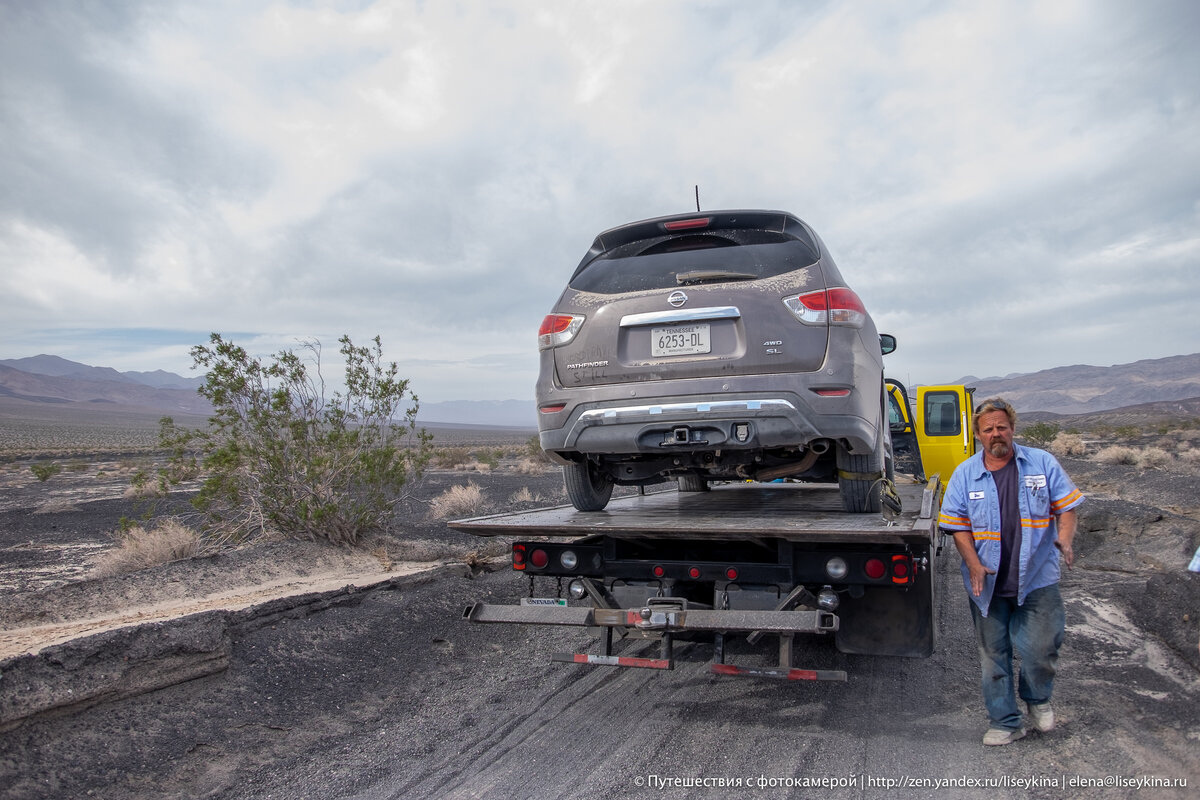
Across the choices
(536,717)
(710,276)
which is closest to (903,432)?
(710,276)

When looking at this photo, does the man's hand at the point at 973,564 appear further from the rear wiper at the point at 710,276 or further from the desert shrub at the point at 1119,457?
the desert shrub at the point at 1119,457

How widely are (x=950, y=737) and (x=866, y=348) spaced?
2112 mm

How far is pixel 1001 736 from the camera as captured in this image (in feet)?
12.8

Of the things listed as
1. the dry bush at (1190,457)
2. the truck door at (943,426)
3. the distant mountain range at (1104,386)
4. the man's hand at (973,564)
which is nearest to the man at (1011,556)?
the man's hand at (973,564)

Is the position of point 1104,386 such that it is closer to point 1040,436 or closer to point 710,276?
point 1040,436

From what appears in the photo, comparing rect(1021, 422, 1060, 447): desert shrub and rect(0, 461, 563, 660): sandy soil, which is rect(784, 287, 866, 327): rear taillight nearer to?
rect(0, 461, 563, 660): sandy soil

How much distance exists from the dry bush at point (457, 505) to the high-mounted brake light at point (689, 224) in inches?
400

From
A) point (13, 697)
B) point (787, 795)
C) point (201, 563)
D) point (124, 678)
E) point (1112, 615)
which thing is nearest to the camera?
point (787, 795)

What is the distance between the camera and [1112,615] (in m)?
6.44

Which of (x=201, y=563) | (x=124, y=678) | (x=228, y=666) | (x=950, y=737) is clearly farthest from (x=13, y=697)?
(x=950, y=737)

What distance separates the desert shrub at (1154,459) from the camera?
21.7 metres

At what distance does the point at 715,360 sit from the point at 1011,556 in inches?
70.3

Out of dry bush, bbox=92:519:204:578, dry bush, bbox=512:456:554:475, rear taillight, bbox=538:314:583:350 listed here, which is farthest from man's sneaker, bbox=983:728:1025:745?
dry bush, bbox=512:456:554:475

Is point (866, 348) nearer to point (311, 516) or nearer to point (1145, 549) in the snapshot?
point (311, 516)
